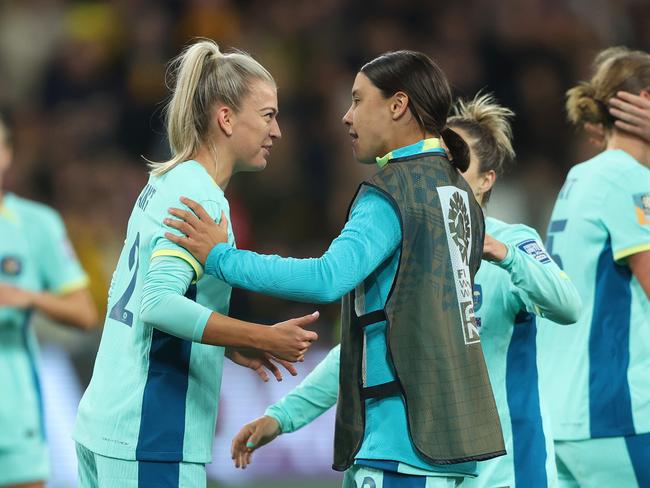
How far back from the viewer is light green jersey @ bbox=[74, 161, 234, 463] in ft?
11.0

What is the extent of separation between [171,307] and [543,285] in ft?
3.85

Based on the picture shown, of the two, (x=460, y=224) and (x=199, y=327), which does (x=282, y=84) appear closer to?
(x=460, y=224)

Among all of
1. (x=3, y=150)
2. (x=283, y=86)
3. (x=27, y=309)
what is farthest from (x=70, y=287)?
(x=283, y=86)

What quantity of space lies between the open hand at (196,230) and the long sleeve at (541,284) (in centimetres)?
90

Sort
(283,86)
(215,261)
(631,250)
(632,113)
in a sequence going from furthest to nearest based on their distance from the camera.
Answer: (283,86), (632,113), (631,250), (215,261)

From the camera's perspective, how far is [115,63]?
10.8m

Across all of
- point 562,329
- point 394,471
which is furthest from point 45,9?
point 394,471

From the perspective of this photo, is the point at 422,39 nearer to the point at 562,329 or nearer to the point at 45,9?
the point at 45,9

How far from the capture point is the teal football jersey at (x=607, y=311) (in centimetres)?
414

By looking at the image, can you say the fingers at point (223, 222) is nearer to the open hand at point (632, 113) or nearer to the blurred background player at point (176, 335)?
the blurred background player at point (176, 335)

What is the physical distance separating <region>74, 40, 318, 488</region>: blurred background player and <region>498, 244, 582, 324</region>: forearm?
2.31ft

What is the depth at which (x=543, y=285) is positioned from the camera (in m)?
3.56

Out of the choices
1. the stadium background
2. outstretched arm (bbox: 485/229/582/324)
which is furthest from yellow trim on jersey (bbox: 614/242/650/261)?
the stadium background

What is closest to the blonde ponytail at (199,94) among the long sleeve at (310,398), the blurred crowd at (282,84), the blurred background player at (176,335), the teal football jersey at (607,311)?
the blurred background player at (176,335)
